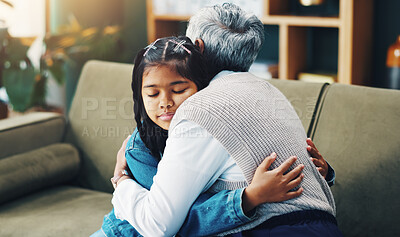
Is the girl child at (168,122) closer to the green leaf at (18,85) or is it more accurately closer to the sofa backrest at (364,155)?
the sofa backrest at (364,155)

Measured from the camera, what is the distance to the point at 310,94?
67.7 inches

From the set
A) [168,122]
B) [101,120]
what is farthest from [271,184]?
[101,120]

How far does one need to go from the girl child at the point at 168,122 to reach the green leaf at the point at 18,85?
1.72m

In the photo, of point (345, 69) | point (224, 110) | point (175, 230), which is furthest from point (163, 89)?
point (345, 69)

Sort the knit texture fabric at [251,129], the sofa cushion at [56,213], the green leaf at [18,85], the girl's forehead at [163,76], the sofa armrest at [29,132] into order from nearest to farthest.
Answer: the knit texture fabric at [251,129] < the girl's forehead at [163,76] < the sofa cushion at [56,213] < the sofa armrest at [29,132] < the green leaf at [18,85]

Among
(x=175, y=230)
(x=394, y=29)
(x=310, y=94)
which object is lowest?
(x=175, y=230)

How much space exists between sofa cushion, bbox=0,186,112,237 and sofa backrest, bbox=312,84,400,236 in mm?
809

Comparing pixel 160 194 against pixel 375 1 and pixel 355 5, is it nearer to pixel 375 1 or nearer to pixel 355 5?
pixel 355 5

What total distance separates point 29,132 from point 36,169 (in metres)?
0.19

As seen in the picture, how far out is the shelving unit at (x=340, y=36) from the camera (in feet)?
8.04

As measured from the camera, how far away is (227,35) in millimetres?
1172

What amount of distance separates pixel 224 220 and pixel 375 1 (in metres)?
1.93

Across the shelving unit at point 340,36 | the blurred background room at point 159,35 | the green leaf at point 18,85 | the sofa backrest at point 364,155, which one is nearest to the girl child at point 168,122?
the sofa backrest at point 364,155

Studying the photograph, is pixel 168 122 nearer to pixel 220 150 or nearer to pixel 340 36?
pixel 220 150
